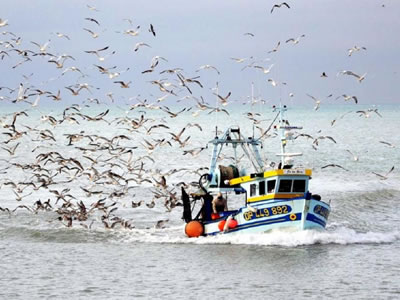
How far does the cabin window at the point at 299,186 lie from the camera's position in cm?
2803

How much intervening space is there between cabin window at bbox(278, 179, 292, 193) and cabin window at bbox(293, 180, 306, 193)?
0.16 meters

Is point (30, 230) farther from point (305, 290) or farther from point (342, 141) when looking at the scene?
point (342, 141)

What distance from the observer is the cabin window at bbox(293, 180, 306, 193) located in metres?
28.0

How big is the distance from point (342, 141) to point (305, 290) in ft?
257

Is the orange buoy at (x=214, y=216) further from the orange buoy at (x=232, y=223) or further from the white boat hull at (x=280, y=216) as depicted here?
the orange buoy at (x=232, y=223)

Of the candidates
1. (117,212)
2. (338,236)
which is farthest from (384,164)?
(338,236)

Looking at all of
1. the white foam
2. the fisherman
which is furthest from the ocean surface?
the fisherman

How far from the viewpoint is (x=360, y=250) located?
27.0m

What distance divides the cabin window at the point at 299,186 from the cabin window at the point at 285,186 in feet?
0.52

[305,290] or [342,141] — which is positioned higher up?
[342,141]

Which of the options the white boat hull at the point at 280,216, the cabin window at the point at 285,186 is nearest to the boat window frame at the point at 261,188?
the white boat hull at the point at 280,216

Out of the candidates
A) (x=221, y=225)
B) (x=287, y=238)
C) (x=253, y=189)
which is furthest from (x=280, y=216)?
(x=221, y=225)

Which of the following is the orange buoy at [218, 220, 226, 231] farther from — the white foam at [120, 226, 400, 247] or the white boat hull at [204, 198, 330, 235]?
the white foam at [120, 226, 400, 247]

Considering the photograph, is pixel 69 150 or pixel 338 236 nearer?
pixel 338 236
